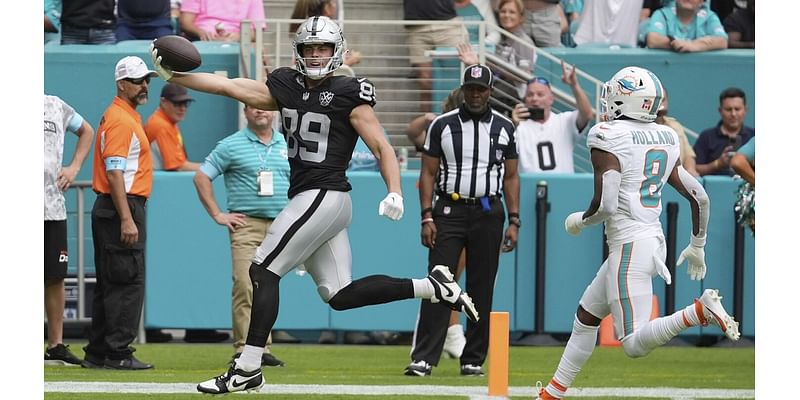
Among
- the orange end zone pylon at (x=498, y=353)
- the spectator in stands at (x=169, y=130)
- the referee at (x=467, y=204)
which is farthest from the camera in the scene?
the spectator in stands at (x=169, y=130)

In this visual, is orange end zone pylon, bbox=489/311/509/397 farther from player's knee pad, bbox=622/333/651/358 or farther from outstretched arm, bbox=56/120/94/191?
outstretched arm, bbox=56/120/94/191

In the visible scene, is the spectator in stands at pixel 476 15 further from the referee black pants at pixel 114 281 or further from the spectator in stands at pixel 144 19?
the referee black pants at pixel 114 281

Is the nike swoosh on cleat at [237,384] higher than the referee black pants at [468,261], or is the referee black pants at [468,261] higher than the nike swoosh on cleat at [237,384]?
the referee black pants at [468,261]

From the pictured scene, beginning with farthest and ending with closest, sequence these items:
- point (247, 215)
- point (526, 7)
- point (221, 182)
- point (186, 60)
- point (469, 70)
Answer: point (526, 7)
point (221, 182)
point (247, 215)
point (469, 70)
point (186, 60)

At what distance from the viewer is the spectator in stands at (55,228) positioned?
9.11m

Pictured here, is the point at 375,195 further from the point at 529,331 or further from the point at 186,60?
the point at 186,60

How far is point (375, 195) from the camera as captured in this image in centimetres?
1148

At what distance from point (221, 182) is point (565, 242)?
2.73 metres

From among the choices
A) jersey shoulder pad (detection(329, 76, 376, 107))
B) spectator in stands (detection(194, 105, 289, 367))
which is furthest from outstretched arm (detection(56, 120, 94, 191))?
jersey shoulder pad (detection(329, 76, 376, 107))

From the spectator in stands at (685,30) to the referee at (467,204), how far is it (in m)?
4.61

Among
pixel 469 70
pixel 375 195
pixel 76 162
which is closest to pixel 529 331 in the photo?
pixel 375 195

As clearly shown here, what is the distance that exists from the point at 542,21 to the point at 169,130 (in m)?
3.88

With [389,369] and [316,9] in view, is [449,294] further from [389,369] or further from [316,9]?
[316,9]

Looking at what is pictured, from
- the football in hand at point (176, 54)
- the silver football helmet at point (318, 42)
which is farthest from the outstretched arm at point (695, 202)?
the football in hand at point (176, 54)
